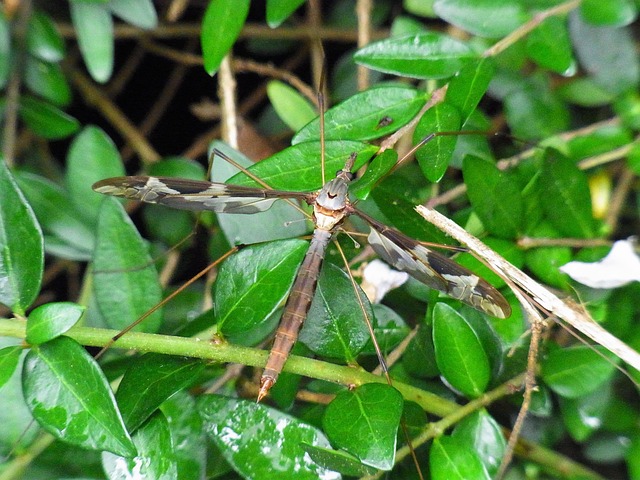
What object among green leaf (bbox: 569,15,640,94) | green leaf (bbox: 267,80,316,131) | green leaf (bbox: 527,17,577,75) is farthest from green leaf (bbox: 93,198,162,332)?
green leaf (bbox: 569,15,640,94)

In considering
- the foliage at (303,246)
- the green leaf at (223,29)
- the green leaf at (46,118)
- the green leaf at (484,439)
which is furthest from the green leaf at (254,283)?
the green leaf at (46,118)

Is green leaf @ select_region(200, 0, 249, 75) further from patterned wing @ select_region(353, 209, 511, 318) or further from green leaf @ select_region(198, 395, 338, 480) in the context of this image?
green leaf @ select_region(198, 395, 338, 480)

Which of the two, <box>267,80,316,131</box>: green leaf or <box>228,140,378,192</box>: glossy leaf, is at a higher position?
<box>228,140,378,192</box>: glossy leaf

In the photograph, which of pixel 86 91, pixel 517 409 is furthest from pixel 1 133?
pixel 517 409

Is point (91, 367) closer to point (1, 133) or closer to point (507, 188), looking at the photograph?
A: point (507, 188)

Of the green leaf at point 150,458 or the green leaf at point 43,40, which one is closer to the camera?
the green leaf at point 150,458

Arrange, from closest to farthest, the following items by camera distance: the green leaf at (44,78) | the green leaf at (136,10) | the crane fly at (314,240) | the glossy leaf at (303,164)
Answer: the crane fly at (314,240), the glossy leaf at (303,164), the green leaf at (136,10), the green leaf at (44,78)

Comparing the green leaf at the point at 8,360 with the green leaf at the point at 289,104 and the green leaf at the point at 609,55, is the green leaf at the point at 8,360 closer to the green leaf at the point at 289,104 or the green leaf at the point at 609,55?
the green leaf at the point at 289,104
